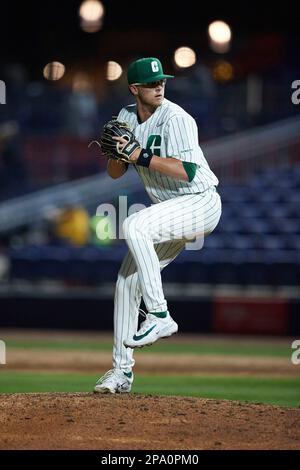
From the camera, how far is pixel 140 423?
5289 mm

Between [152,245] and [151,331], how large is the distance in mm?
496

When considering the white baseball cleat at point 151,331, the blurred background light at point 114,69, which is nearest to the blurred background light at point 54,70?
the blurred background light at point 114,69

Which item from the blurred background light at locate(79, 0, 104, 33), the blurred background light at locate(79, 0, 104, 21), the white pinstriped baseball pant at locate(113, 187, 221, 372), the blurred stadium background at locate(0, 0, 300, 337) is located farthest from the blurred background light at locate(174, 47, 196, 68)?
the white pinstriped baseball pant at locate(113, 187, 221, 372)

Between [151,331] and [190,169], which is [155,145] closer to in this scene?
[190,169]

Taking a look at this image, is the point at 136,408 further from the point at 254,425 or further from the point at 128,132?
the point at 128,132

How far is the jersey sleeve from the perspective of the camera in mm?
5645

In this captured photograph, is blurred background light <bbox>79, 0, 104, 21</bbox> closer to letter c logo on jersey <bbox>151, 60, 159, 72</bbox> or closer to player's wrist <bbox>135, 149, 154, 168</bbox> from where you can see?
letter c logo on jersey <bbox>151, 60, 159, 72</bbox>

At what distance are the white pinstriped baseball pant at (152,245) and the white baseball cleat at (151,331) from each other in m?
0.07

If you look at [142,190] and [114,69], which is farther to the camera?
[142,190]

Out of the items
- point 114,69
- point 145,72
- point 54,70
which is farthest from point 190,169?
point 54,70

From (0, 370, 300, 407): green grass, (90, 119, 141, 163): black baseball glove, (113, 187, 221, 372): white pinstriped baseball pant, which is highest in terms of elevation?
(90, 119, 141, 163): black baseball glove

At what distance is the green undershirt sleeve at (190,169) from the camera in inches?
221

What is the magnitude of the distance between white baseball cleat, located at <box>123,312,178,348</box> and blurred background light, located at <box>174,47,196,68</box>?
13210mm

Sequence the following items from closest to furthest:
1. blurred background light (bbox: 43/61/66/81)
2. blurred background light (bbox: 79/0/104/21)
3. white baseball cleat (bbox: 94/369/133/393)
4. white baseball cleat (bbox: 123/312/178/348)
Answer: white baseball cleat (bbox: 123/312/178/348)
white baseball cleat (bbox: 94/369/133/393)
blurred background light (bbox: 79/0/104/21)
blurred background light (bbox: 43/61/66/81)
